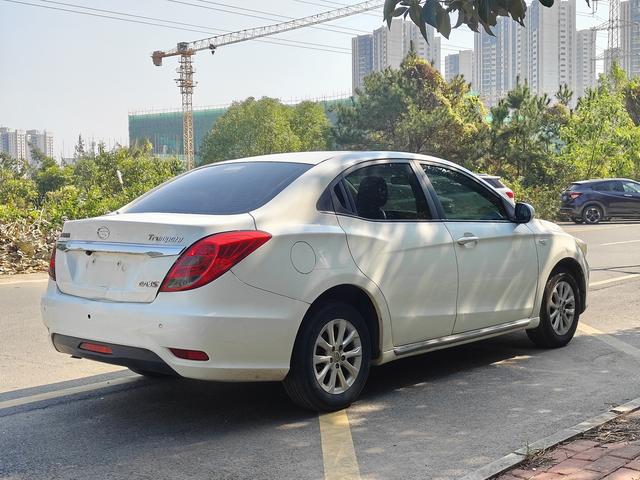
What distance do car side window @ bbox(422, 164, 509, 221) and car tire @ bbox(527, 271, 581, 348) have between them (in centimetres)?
80

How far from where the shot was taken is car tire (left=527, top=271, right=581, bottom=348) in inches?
275

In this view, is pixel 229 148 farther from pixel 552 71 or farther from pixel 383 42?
pixel 552 71

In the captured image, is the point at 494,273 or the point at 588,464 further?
the point at 494,273

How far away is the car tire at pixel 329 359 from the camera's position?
5012 millimetres

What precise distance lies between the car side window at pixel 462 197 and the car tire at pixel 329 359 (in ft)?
4.34

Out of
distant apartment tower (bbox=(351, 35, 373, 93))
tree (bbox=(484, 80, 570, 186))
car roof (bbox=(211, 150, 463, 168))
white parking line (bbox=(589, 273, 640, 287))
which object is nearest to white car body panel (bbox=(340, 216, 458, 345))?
car roof (bbox=(211, 150, 463, 168))

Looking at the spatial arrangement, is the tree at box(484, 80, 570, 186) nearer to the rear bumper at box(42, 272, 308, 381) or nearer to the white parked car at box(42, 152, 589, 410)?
the white parked car at box(42, 152, 589, 410)

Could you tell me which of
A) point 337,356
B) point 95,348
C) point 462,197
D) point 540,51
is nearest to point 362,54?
point 540,51

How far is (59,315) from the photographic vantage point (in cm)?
519

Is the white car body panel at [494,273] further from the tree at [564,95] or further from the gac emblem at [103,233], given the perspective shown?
the tree at [564,95]

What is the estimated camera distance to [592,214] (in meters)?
28.7

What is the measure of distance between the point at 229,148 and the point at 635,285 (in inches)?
3427

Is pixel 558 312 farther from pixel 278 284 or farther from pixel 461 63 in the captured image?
pixel 461 63

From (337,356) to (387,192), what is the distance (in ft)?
4.01
